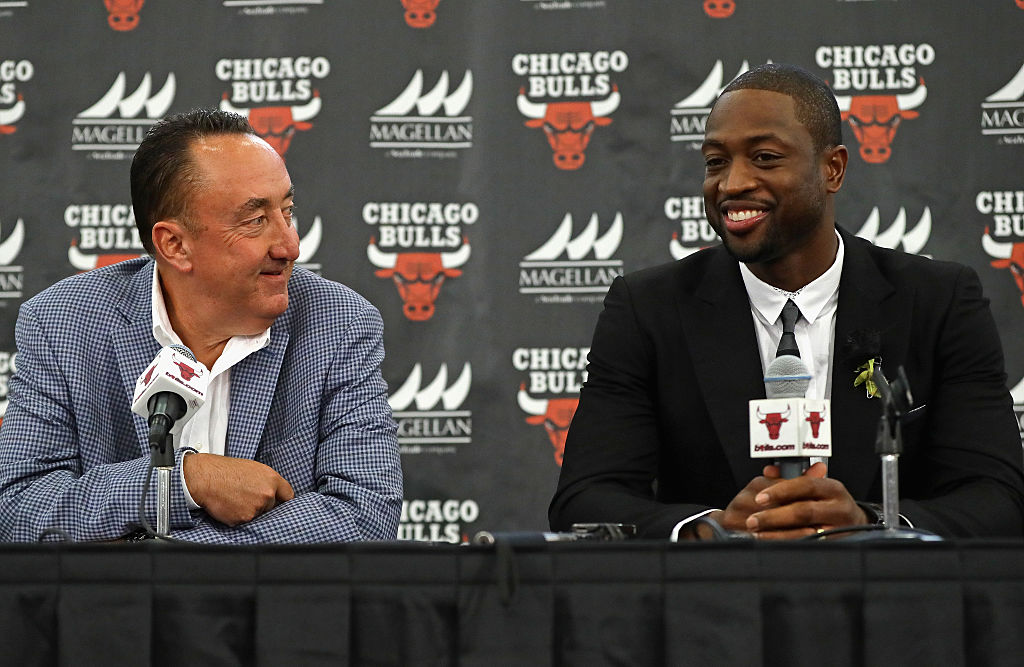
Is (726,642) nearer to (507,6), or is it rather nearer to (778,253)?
(778,253)

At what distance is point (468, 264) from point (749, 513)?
6.04 feet

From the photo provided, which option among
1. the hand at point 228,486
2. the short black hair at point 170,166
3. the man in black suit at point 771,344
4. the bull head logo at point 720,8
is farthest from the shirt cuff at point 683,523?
the bull head logo at point 720,8

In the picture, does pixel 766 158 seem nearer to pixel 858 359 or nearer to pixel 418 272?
pixel 858 359

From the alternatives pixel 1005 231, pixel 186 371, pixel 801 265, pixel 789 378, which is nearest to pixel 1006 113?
pixel 1005 231

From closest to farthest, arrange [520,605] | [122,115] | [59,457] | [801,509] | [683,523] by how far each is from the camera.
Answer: [520,605], [801,509], [683,523], [59,457], [122,115]

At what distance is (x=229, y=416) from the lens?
2.35m

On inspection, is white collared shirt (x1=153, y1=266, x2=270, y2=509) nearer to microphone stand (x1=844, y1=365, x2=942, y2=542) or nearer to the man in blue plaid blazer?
the man in blue plaid blazer

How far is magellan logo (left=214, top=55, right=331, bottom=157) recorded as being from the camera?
3.64 metres

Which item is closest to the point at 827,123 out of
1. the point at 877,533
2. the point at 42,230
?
the point at 877,533

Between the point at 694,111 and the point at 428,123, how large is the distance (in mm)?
855

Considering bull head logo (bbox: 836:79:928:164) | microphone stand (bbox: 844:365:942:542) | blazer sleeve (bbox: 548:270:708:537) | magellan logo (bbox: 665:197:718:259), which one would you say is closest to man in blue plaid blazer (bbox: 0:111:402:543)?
blazer sleeve (bbox: 548:270:708:537)

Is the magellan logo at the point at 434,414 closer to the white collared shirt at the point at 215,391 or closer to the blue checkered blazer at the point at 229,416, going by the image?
the blue checkered blazer at the point at 229,416

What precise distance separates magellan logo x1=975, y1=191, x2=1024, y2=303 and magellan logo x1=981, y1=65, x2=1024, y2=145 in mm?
183

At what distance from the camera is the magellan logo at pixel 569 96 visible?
359cm
